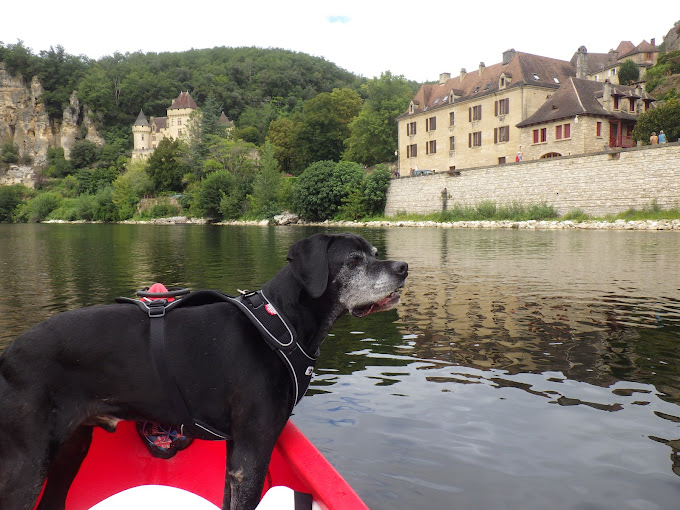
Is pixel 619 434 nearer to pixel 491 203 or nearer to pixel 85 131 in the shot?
pixel 491 203

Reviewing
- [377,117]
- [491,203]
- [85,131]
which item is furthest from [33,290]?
[85,131]

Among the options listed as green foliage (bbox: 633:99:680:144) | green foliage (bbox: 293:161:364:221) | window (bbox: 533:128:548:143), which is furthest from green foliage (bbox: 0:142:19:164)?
green foliage (bbox: 633:99:680:144)

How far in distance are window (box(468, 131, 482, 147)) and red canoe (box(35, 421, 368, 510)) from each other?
54.1 metres

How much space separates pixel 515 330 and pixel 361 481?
5310mm

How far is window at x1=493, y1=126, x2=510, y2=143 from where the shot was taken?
5078cm

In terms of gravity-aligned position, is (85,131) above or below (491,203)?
above

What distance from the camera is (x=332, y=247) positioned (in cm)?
320

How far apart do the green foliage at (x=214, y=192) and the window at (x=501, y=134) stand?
35.3 metres

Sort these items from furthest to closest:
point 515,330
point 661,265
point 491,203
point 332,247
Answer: point 491,203 → point 661,265 → point 515,330 → point 332,247

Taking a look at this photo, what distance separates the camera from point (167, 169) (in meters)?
88.9

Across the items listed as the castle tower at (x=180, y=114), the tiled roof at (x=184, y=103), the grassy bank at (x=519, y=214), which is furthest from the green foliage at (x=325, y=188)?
the tiled roof at (x=184, y=103)

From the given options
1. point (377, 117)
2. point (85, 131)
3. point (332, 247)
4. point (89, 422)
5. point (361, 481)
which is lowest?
point (361, 481)

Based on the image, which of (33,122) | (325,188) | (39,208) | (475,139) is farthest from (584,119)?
(33,122)

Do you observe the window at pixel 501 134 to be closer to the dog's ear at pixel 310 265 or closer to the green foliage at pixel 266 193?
the green foliage at pixel 266 193
